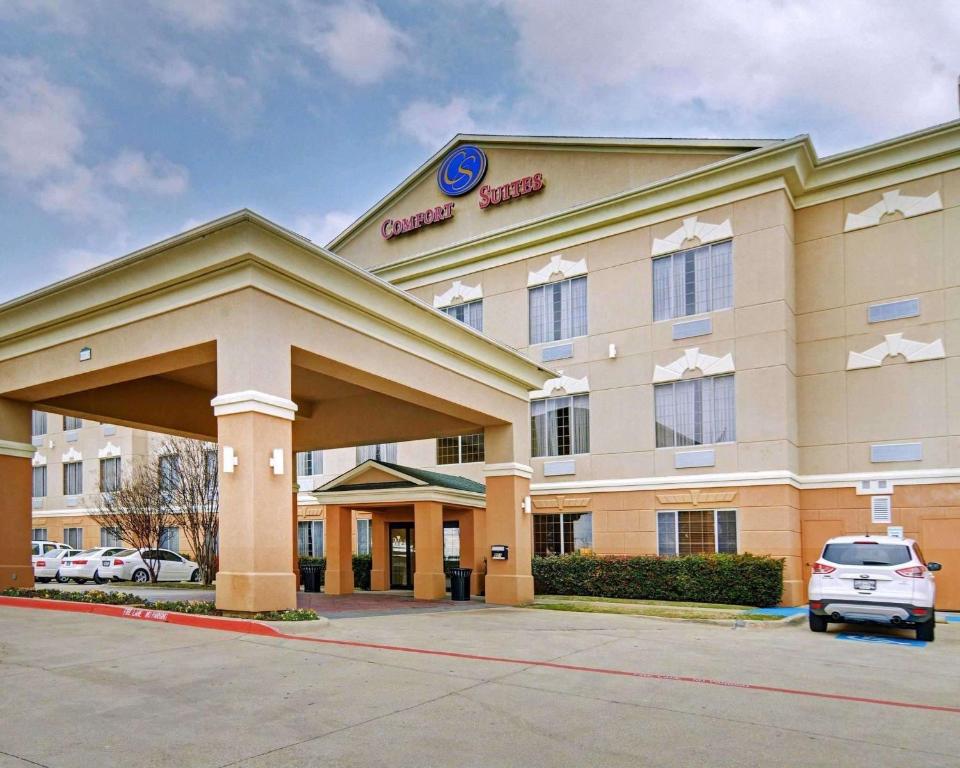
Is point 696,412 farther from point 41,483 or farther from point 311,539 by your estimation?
point 41,483

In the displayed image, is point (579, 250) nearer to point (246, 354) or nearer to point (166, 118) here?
point (166, 118)

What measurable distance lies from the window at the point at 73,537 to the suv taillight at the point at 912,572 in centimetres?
3689

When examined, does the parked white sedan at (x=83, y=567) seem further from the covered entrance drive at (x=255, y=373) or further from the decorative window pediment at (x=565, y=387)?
the decorative window pediment at (x=565, y=387)

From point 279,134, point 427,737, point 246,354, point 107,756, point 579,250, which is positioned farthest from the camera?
point 579,250

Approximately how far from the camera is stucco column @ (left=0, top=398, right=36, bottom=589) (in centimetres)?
1722

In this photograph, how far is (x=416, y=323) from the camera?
16656 mm

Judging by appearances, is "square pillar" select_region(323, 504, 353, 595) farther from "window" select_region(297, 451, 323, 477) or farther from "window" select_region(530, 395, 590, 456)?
"window" select_region(297, 451, 323, 477)

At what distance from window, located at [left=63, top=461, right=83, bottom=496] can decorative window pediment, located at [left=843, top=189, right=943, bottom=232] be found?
3562 cm

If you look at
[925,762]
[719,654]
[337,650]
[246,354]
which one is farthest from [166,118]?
[925,762]

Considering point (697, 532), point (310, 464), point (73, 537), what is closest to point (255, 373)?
point (697, 532)

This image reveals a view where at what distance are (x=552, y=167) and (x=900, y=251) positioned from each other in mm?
10572

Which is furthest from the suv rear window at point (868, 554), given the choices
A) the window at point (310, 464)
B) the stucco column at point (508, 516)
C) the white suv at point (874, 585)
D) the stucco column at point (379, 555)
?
the window at point (310, 464)

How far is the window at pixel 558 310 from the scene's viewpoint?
87.1ft

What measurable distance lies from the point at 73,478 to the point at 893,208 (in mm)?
37624
